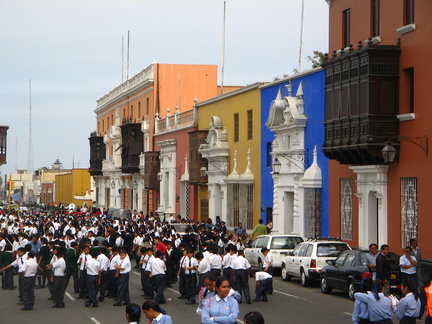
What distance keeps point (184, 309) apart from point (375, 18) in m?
12.2

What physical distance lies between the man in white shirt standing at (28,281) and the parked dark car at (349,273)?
7438 millimetres

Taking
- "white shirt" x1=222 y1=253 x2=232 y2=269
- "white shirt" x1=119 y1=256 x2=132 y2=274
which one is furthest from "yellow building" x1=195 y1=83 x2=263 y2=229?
"white shirt" x1=119 y1=256 x2=132 y2=274

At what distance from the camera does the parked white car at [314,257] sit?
24375 millimetres

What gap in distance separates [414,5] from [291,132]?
1073 centimetres

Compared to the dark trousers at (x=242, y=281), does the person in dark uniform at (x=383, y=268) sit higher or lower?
higher

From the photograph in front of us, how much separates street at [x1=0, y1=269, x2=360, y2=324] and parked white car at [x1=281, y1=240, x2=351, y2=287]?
51cm

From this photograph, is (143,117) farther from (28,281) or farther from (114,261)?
(28,281)

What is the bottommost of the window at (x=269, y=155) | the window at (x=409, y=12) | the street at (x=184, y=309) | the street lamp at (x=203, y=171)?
the street at (x=184, y=309)

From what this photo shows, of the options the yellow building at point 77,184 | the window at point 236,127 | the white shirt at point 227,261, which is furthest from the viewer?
the yellow building at point 77,184

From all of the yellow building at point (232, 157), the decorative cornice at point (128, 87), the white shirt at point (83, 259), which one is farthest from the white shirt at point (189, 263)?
the decorative cornice at point (128, 87)

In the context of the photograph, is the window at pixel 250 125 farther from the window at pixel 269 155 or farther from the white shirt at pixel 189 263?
the white shirt at pixel 189 263

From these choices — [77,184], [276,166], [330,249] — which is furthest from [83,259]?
[77,184]

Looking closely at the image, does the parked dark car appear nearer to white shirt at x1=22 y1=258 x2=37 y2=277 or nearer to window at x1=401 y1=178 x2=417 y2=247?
window at x1=401 y1=178 x2=417 y2=247

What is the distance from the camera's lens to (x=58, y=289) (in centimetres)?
2059
